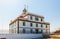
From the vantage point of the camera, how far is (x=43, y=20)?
3550 centimetres

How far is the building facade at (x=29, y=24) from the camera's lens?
28566 millimetres

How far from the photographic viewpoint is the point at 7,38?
23000mm

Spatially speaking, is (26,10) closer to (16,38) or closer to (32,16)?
(32,16)

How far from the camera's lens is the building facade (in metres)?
28.6

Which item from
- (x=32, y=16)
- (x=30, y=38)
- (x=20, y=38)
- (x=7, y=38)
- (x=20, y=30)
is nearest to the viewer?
(x=7, y=38)

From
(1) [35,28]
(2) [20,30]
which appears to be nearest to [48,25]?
(1) [35,28]

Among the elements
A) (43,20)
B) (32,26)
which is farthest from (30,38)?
(43,20)

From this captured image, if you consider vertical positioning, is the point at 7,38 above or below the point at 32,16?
below

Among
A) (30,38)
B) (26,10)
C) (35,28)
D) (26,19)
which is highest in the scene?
(26,10)

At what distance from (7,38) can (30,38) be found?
17.8ft

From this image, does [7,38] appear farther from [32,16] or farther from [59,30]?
[59,30]

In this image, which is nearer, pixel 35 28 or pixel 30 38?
pixel 30 38

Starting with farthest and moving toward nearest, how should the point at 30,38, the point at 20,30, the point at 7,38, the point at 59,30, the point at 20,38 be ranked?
1. the point at 59,30
2. the point at 20,30
3. the point at 30,38
4. the point at 20,38
5. the point at 7,38

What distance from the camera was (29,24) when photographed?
1198 inches
